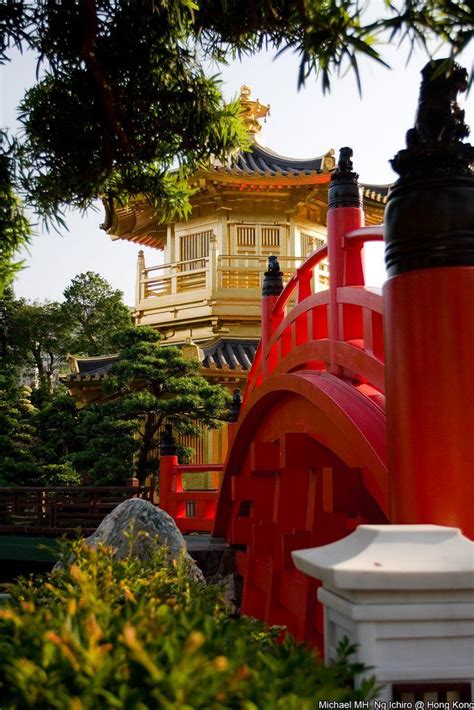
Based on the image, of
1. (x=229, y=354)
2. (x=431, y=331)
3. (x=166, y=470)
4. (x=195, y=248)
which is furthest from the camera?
(x=195, y=248)

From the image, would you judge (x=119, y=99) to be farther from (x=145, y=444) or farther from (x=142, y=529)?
(x=145, y=444)

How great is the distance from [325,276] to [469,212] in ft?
48.0

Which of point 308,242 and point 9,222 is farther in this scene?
point 308,242

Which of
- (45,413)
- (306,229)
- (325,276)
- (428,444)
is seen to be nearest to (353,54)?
(428,444)

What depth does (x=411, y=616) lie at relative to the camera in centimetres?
175

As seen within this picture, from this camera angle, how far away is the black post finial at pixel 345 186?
5.12 m

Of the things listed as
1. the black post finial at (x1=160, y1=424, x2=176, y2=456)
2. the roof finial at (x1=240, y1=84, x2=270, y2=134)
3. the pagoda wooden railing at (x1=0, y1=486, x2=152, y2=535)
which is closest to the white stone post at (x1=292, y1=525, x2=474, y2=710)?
the black post finial at (x1=160, y1=424, x2=176, y2=456)

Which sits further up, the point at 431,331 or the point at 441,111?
the point at 441,111

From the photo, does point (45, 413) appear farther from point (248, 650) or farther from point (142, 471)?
point (248, 650)

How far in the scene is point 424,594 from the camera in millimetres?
1771

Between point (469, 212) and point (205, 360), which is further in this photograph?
point (205, 360)

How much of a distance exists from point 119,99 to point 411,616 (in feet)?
20.6

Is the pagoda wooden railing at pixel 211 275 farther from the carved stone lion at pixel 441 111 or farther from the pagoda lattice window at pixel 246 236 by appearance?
the carved stone lion at pixel 441 111

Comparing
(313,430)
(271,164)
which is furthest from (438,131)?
(271,164)
